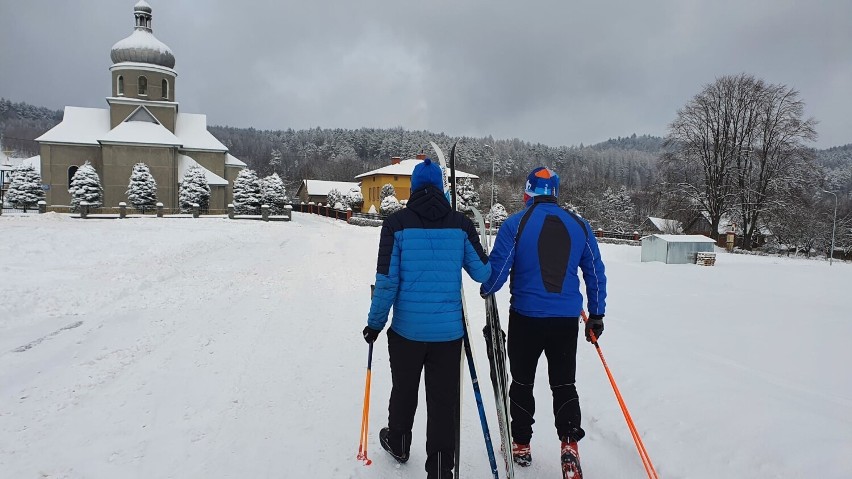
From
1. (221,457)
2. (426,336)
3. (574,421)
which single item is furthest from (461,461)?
(221,457)

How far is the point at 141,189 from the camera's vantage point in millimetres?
35938

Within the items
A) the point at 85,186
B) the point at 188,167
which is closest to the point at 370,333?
the point at 85,186

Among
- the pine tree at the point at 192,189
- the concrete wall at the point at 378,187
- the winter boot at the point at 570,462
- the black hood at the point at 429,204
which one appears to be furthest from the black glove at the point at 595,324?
the concrete wall at the point at 378,187

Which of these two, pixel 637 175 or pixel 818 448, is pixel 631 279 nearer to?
pixel 818 448

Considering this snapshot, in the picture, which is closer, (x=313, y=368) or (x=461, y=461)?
(x=461, y=461)

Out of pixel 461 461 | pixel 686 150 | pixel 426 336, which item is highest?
pixel 686 150

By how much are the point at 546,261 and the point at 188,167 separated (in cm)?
4311

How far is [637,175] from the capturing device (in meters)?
115

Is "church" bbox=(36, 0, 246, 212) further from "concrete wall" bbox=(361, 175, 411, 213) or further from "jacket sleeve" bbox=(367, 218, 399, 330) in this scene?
"jacket sleeve" bbox=(367, 218, 399, 330)

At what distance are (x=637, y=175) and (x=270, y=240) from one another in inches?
4377

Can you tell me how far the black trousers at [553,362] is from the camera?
10.6ft

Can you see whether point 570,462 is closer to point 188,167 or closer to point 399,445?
point 399,445

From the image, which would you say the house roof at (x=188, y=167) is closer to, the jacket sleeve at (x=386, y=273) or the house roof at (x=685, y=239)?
the house roof at (x=685, y=239)

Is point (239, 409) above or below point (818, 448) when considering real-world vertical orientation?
below
